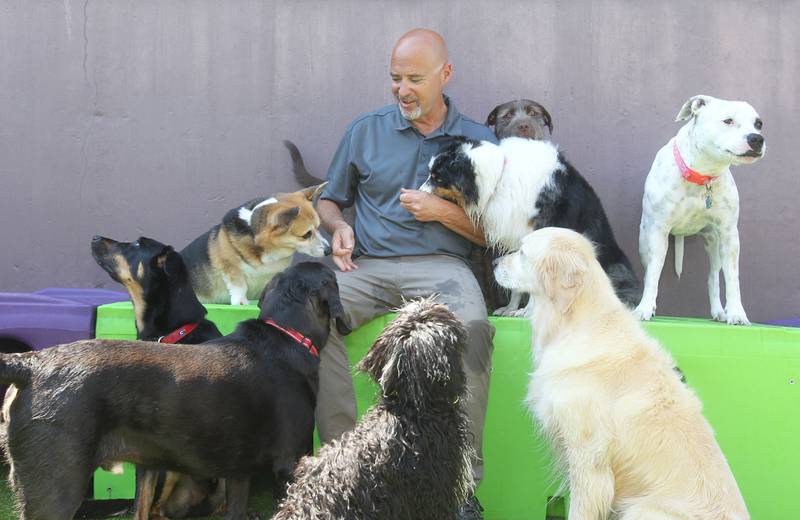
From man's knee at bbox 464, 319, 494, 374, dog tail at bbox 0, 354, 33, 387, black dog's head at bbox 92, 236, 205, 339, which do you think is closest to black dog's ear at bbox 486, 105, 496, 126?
man's knee at bbox 464, 319, 494, 374

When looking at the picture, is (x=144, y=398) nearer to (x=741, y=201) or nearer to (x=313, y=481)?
(x=313, y=481)

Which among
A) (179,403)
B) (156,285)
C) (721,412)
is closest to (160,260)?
(156,285)

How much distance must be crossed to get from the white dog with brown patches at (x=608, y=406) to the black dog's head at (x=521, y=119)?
165 cm

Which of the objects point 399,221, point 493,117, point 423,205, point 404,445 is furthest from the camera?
point 493,117

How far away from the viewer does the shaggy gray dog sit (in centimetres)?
246

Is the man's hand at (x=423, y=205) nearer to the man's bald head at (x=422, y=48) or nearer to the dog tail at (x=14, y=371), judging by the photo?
the man's bald head at (x=422, y=48)

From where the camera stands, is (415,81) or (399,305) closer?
(399,305)

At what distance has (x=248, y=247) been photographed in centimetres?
425

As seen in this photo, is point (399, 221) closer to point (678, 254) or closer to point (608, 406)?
point (608, 406)

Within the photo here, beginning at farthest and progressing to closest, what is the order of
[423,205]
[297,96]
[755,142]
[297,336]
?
[297,96]
[423,205]
[755,142]
[297,336]

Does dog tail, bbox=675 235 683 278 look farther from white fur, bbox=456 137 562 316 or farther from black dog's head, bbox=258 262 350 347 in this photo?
black dog's head, bbox=258 262 350 347

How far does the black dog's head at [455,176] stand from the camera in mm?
3982

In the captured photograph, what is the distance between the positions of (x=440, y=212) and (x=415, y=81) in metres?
0.69

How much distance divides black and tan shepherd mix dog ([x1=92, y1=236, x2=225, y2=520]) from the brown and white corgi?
0.67m
